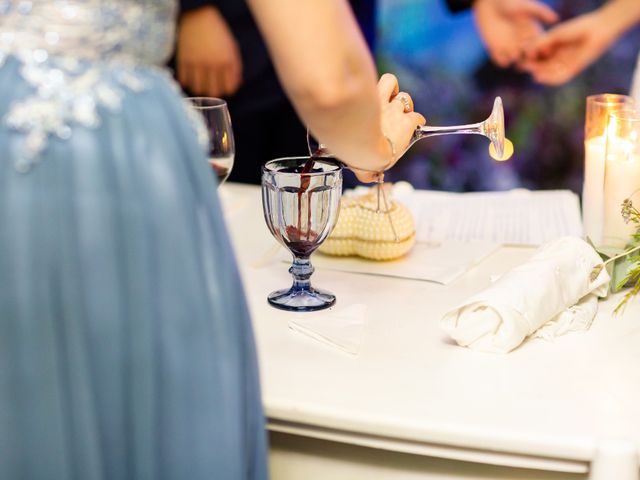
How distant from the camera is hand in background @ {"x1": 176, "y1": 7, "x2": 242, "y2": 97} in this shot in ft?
9.74

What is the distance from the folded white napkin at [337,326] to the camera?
1.07 m

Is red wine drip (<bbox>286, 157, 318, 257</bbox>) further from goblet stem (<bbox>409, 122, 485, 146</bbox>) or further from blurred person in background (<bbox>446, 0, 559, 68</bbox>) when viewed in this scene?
blurred person in background (<bbox>446, 0, 559, 68</bbox>)

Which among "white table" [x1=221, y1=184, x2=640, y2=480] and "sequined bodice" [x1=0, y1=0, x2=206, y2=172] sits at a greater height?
"sequined bodice" [x1=0, y1=0, x2=206, y2=172]

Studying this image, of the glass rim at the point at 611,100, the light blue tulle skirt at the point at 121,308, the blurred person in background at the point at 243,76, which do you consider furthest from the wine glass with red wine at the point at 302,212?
the blurred person in background at the point at 243,76

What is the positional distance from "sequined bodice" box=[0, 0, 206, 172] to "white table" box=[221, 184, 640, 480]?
35 cm

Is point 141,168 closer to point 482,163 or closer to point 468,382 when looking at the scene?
point 468,382

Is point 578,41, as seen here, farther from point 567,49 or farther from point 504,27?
point 504,27

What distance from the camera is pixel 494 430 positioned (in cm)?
88

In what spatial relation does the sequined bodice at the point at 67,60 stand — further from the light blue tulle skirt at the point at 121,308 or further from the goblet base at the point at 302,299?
the goblet base at the point at 302,299

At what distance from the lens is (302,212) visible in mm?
1181

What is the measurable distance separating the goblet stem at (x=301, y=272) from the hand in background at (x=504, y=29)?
198 centimetres

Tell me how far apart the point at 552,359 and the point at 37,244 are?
0.57 metres

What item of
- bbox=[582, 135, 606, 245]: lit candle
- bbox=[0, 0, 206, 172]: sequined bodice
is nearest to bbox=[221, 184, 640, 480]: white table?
bbox=[582, 135, 606, 245]: lit candle

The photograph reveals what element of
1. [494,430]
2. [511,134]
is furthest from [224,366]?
[511,134]
